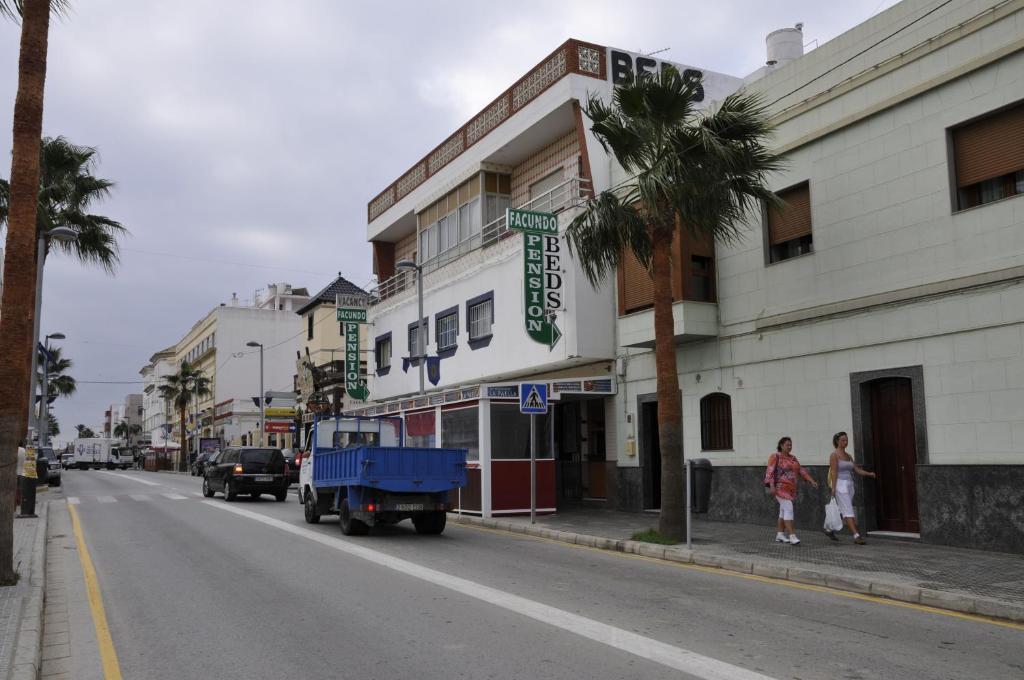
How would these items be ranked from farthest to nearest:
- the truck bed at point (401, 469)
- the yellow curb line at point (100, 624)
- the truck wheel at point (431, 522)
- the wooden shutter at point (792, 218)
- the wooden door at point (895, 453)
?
the wooden shutter at point (792, 218)
the truck wheel at point (431, 522)
the truck bed at point (401, 469)
the wooden door at point (895, 453)
the yellow curb line at point (100, 624)

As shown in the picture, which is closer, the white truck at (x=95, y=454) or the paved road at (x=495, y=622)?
the paved road at (x=495, y=622)

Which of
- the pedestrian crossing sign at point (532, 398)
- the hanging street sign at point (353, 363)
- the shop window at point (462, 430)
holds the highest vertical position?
the hanging street sign at point (353, 363)

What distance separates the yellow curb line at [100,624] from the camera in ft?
21.5

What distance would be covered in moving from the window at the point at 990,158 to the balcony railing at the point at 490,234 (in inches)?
382

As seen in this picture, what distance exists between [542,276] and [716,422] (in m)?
5.76

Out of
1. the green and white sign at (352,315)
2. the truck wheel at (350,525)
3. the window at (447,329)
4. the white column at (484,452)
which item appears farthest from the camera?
the green and white sign at (352,315)

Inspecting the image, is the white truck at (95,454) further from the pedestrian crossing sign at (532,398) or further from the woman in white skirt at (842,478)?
the woman in white skirt at (842,478)

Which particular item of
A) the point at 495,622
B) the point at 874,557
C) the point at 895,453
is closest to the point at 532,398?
the point at 895,453

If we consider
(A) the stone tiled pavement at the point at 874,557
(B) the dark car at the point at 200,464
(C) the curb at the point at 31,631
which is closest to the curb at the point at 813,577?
(A) the stone tiled pavement at the point at 874,557

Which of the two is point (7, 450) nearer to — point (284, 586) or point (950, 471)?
point (284, 586)

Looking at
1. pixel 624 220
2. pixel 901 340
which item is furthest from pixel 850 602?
pixel 624 220

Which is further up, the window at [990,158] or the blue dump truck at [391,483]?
the window at [990,158]

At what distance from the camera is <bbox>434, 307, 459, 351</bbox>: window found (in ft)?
89.0

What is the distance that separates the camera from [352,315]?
3294 centimetres
